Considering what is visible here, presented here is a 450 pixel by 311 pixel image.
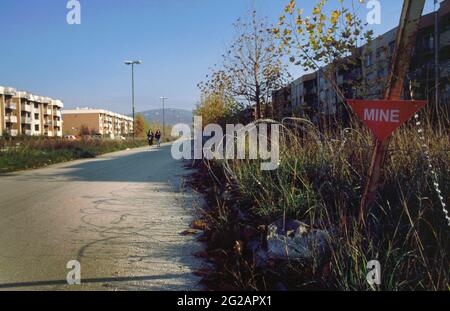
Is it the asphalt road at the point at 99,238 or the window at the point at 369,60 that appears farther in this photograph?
the window at the point at 369,60

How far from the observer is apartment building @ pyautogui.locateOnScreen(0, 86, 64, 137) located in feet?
244

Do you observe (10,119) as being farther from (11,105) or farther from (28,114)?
(28,114)

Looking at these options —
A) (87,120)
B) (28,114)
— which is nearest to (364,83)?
(28,114)

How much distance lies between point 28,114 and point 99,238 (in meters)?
93.3

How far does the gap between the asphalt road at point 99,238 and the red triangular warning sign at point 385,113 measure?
1.95 m

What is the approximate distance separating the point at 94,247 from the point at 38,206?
2986mm

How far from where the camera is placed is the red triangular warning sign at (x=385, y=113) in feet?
8.74

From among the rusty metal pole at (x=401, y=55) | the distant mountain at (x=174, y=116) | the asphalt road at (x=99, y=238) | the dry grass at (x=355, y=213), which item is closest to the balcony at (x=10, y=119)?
the distant mountain at (x=174, y=116)

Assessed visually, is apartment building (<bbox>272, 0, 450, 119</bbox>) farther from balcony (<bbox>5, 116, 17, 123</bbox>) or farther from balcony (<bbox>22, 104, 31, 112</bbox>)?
balcony (<bbox>22, 104, 31, 112</bbox>)

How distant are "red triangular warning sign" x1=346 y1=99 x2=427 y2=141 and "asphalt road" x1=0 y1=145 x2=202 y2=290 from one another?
1.95 m

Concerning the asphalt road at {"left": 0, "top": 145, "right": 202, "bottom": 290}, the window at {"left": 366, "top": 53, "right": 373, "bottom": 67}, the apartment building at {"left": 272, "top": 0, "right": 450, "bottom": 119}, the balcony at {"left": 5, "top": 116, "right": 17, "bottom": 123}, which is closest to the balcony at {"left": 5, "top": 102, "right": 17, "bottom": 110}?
the balcony at {"left": 5, "top": 116, "right": 17, "bottom": 123}

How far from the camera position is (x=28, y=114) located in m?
86.0

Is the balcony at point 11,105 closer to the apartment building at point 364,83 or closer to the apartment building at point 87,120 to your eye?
the apartment building at point 87,120
